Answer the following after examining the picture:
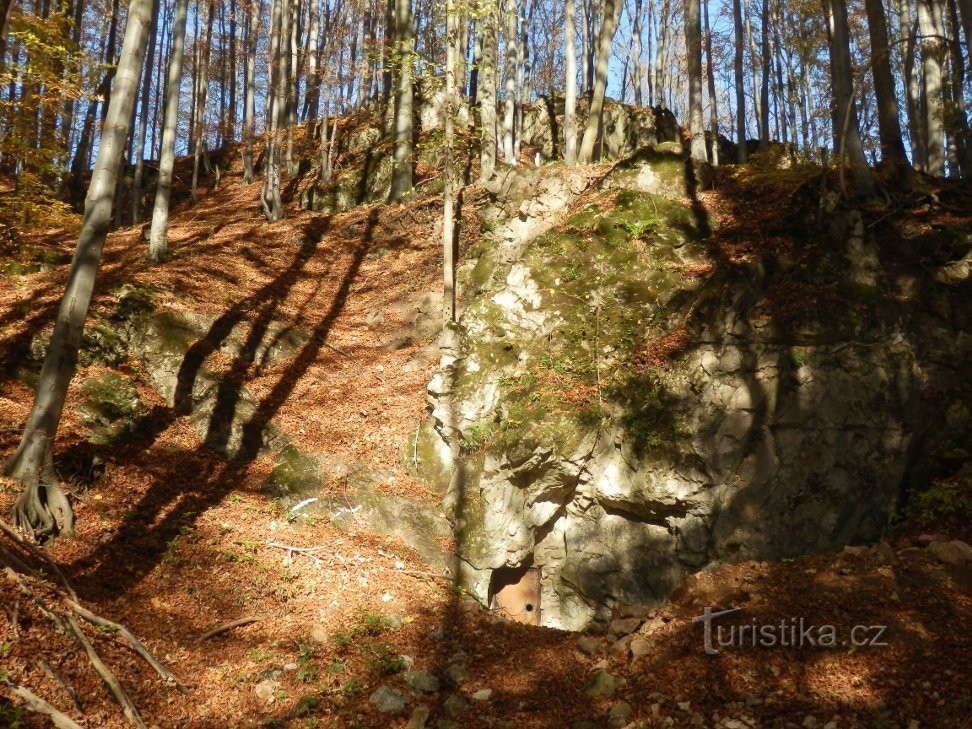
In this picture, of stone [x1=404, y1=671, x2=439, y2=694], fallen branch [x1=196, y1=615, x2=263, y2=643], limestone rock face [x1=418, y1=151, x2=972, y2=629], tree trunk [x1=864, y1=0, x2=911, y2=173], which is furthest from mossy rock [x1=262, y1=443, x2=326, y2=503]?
tree trunk [x1=864, y1=0, x2=911, y2=173]

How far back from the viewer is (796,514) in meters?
8.47

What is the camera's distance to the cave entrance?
9.62 metres

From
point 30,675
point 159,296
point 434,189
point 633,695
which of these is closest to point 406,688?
point 633,695

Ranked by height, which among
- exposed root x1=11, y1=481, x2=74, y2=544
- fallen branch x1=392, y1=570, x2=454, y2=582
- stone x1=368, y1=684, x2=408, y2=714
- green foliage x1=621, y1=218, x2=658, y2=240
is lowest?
stone x1=368, y1=684, x2=408, y2=714

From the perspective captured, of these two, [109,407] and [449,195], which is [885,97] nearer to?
[449,195]

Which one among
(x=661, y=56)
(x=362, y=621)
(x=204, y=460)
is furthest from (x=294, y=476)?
(x=661, y=56)

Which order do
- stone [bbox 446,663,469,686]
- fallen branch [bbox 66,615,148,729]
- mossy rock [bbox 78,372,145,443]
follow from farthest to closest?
mossy rock [bbox 78,372,145,443]
stone [bbox 446,663,469,686]
fallen branch [bbox 66,615,148,729]

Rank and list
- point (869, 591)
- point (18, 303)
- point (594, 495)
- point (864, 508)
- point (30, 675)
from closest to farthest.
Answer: point (30, 675) < point (869, 591) < point (864, 508) < point (594, 495) < point (18, 303)

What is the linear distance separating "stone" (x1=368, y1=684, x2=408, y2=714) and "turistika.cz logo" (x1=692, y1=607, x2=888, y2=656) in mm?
3268

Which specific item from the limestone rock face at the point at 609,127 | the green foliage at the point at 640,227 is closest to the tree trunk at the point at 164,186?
the green foliage at the point at 640,227

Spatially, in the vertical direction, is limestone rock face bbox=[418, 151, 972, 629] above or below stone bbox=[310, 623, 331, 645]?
above

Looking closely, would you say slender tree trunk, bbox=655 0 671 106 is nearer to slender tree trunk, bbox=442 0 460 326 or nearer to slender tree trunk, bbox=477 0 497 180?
slender tree trunk, bbox=477 0 497 180

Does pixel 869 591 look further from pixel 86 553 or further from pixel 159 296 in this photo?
pixel 159 296

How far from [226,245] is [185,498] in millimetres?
9964
